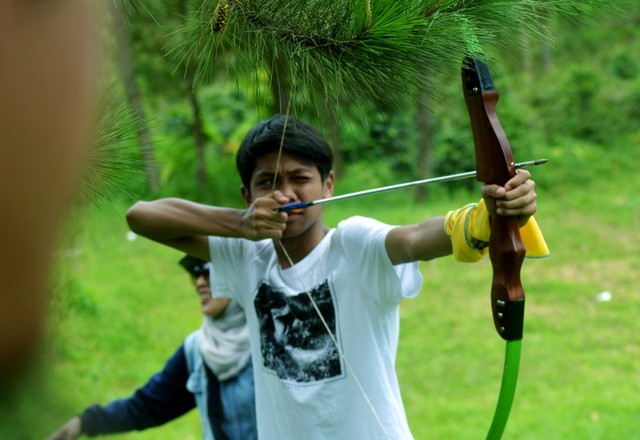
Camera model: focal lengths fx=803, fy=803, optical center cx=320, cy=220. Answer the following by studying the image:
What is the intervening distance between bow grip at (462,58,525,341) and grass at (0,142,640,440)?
1.48 meters

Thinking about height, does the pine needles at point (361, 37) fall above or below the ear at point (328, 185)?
above

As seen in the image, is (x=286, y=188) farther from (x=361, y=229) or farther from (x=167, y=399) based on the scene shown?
(x=167, y=399)

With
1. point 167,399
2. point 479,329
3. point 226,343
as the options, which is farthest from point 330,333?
point 479,329

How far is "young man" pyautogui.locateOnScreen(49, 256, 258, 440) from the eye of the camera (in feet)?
7.16

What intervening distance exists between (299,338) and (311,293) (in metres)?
0.10

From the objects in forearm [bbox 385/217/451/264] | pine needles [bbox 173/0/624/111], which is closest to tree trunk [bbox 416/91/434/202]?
forearm [bbox 385/217/451/264]

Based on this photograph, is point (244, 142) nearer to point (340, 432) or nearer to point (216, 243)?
point (216, 243)

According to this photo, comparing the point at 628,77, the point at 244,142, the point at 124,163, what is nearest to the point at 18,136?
the point at 124,163

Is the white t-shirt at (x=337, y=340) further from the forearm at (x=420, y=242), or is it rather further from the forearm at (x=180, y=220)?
the forearm at (x=180, y=220)

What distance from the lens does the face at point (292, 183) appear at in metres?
1.71

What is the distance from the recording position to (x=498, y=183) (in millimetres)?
1237

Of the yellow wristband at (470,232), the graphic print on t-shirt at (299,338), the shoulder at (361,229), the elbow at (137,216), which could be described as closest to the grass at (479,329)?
the elbow at (137,216)

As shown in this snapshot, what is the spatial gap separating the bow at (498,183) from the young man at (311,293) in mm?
232

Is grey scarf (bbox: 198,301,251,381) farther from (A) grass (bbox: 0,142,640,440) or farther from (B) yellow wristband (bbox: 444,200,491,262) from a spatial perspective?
(B) yellow wristband (bbox: 444,200,491,262)
